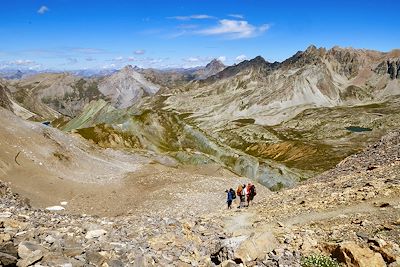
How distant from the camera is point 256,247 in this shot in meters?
20.5

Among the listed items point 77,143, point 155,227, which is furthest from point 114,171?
point 155,227

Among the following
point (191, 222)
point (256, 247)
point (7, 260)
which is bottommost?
point (191, 222)

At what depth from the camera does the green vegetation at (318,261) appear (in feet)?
62.6

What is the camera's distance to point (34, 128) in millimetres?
73250

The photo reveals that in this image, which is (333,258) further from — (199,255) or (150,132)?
(150,132)

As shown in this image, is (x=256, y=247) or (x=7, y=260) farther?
(x=256, y=247)

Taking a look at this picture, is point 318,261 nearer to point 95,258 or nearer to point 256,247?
point 256,247

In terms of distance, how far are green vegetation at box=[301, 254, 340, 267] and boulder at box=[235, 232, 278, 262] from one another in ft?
5.65

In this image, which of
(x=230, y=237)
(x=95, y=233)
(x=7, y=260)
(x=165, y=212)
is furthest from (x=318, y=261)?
(x=165, y=212)

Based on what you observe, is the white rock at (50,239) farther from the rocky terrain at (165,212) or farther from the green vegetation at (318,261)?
the green vegetation at (318,261)

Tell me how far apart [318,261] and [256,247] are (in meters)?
2.83

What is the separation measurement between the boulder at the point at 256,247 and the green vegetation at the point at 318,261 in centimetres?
172

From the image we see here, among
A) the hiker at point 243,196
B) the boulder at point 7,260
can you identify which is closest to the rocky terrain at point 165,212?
the boulder at point 7,260

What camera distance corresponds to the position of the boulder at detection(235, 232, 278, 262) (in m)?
20.0
